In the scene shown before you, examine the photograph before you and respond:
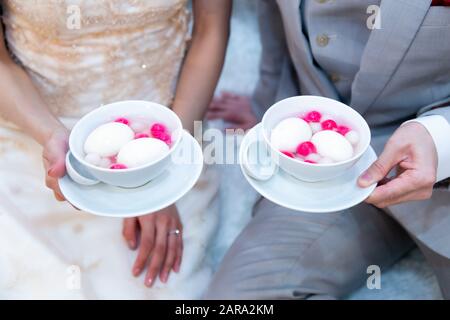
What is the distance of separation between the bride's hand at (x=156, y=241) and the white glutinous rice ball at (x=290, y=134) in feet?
1.35

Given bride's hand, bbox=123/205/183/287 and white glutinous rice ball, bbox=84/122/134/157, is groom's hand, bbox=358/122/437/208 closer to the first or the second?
white glutinous rice ball, bbox=84/122/134/157

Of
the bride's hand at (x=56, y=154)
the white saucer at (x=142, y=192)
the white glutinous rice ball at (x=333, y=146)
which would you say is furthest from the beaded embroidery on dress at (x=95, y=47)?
the white glutinous rice ball at (x=333, y=146)

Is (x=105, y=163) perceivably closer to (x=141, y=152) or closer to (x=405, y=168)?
(x=141, y=152)

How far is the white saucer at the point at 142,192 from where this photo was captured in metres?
0.80

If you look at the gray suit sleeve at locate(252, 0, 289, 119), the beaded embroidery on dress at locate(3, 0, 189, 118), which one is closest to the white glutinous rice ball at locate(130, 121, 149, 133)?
the beaded embroidery on dress at locate(3, 0, 189, 118)

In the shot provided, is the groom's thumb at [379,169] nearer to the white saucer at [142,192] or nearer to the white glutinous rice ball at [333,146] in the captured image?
the white glutinous rice ball at [333,146]

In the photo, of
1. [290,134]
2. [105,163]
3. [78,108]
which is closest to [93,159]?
[105,163]

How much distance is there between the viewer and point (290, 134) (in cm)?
81

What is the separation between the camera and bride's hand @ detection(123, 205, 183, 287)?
1.12m

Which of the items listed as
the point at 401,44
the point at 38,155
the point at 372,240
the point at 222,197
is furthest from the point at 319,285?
the point at 38,155

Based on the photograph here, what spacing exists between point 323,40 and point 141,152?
0.41 metres

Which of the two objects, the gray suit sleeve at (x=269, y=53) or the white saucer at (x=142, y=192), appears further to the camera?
the gray suit sleeve at (x=269, y=53)

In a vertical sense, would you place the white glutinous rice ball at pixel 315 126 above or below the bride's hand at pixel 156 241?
above
